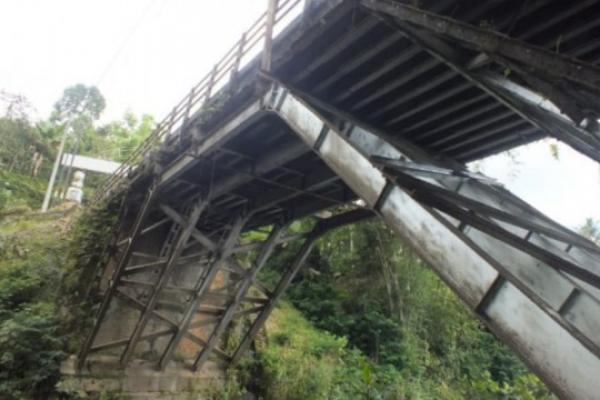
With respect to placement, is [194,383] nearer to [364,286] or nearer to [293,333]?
[293,333]

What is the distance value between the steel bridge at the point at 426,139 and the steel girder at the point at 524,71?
0.01 meters

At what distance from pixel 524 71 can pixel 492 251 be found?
1.76m

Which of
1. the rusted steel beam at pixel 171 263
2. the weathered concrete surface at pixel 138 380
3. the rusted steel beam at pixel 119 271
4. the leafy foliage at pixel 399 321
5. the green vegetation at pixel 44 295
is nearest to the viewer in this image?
the rusted steel beam at pixel 171 263

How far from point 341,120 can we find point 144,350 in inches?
339

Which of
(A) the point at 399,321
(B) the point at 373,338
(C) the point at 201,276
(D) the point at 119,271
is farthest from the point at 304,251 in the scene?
(A) the point at 399,321

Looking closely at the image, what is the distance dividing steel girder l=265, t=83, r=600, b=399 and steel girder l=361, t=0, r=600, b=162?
0.76 metres

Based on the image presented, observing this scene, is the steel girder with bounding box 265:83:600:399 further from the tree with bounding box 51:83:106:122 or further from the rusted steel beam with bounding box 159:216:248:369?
the tree with bounding box 51:83:106:122

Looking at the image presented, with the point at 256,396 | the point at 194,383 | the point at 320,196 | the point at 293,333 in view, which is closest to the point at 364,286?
the point at 293,333

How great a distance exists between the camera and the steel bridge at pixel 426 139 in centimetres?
232

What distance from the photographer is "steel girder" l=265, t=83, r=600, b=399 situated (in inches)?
77.4

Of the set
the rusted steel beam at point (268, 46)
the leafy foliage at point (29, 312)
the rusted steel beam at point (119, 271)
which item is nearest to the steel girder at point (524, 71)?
the rusted steel beam at point (268, 46)

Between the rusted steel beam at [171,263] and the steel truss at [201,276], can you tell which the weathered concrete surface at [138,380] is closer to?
the steel truss at [201,276]

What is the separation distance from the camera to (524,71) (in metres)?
2.61

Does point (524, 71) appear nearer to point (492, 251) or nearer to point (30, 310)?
point (492, 251)
